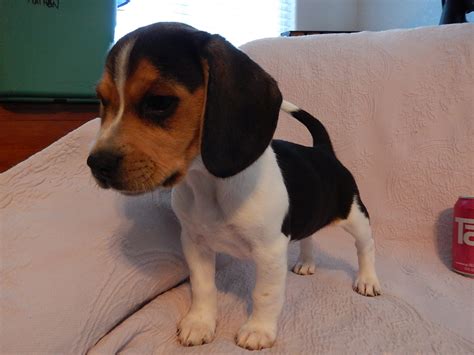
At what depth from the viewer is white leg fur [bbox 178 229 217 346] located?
135 centimetres

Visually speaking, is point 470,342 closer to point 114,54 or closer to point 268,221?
point 268,221

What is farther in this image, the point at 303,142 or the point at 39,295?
the point at 303,142

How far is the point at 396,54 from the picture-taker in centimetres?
230

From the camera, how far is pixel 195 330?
4.29 ft

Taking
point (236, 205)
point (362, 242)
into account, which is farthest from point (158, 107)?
point (362, 242)

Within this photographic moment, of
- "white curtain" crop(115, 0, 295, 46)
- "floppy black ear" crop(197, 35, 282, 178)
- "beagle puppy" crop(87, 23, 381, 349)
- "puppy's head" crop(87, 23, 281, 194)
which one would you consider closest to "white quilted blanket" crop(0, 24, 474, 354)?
"beagle puppy" crop(87, 23, 381, 349)

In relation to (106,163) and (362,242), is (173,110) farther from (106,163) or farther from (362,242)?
(362,242)

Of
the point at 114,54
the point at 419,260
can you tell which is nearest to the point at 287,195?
the point at 114,54

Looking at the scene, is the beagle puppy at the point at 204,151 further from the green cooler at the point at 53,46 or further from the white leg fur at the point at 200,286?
the green cooler at the point at 53,46

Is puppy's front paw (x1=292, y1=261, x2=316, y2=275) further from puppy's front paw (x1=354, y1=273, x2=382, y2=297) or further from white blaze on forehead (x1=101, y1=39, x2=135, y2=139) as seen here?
white blaze on forehead (x1=101, y1=39, x2=135, y2=139)

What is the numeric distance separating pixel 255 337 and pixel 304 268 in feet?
2.00

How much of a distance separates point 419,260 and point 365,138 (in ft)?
2.10

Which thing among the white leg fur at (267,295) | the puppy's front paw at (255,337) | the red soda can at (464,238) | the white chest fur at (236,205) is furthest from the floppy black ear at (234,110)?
the red soda can at (464,238)

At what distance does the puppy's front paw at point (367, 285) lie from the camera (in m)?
1.64
